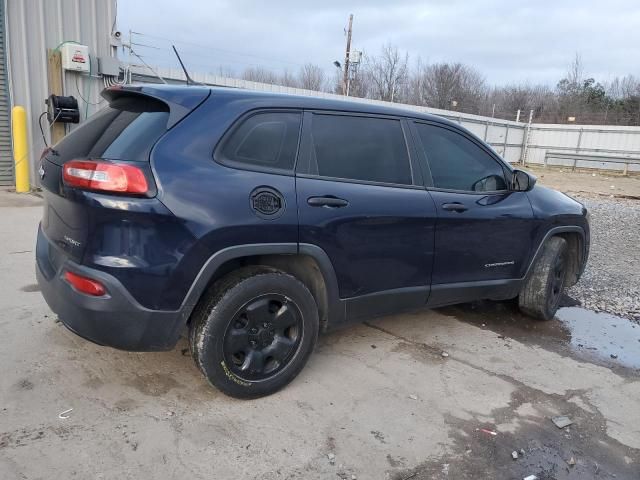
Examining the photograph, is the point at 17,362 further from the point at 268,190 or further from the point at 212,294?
the point at 268,190

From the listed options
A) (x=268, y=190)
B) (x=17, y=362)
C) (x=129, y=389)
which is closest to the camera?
(x=268, y=190)

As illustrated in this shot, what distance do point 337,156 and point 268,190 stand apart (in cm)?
62

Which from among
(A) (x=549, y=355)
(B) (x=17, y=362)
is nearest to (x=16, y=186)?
(B) (x=17, y=362)

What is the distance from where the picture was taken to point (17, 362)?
3.29 meters

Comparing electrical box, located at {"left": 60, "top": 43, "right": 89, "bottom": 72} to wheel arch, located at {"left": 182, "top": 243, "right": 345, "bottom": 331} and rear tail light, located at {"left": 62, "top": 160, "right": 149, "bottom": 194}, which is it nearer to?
rear tail light, located at {"left": 62, "top": 160, "right": 149, "bottom": 194}

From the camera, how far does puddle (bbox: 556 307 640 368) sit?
4.08 meters

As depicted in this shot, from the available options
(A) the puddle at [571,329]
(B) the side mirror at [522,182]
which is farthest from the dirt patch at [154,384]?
(B) the side mirror at [522,182]

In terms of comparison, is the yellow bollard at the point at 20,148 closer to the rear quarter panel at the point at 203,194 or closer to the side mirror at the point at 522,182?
the rear quarter panel at the point at 203,194

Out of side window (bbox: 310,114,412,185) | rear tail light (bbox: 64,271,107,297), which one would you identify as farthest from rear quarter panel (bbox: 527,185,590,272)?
rear tail light (bbox: 64,271,107,297)

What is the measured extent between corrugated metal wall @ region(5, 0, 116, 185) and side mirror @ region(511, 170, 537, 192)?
27.9 feet

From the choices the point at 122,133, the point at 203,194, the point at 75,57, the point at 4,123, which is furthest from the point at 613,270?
the point at 4,123

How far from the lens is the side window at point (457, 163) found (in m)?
3.73

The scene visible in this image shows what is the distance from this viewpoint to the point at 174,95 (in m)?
2.81

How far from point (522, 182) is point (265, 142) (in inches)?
90.3
